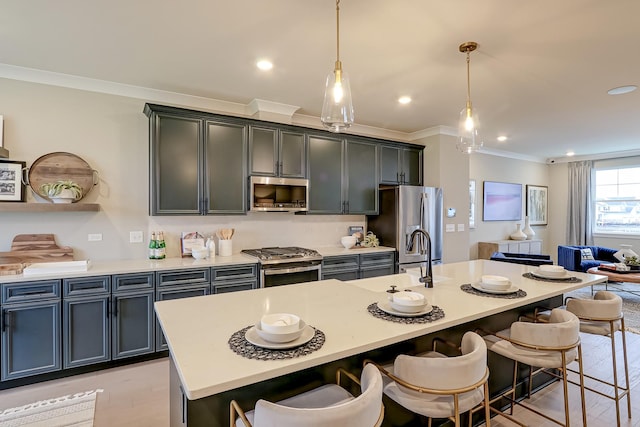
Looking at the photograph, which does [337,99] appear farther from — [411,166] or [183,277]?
[411,166]

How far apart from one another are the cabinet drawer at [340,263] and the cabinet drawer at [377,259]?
10cm

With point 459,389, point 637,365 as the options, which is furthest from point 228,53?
point 637,365

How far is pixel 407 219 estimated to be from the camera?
456 centimetres

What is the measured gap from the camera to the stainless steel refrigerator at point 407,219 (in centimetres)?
453

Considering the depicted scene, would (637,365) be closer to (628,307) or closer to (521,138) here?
(628,307)

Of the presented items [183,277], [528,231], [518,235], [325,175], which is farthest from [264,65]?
[528,231]

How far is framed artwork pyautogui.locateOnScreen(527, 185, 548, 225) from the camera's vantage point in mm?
7711

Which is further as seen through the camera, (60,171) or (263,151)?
(263,151)

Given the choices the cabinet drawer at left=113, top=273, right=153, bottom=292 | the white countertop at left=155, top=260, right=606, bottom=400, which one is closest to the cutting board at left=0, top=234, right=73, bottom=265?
the cabinet drawer at left=113, top=273, right=153, bottom=292

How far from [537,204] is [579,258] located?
2.24 m

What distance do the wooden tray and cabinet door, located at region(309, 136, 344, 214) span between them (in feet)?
7.73

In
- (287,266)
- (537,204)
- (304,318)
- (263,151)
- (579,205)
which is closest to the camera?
(304,318)

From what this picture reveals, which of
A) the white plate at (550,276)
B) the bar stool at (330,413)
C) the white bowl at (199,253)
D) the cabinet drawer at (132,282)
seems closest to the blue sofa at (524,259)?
the white plate at (550,276)

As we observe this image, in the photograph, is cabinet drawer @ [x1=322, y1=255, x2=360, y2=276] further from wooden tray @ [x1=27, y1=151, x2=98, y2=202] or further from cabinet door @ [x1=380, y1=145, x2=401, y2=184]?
wooden tray @ [x1=27, y1=151, x2=98, y2=202]
